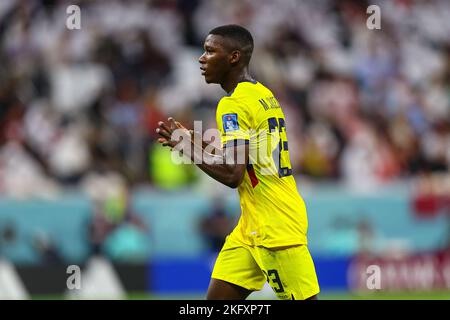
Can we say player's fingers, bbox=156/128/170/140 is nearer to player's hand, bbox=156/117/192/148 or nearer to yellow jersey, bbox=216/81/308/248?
player's hand, bbox=156/117/192/148

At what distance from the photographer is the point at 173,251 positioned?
44.8ft

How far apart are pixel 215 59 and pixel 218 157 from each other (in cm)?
78

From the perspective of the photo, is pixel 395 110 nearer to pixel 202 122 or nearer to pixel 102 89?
A: pixel 202 122

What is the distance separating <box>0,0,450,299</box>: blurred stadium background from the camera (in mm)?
13500

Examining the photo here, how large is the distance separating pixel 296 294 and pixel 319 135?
28.4 feet

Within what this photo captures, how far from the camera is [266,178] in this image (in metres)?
7.17

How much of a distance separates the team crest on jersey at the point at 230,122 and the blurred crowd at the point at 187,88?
23.1ft

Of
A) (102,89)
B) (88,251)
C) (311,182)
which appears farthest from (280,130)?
(102,89)

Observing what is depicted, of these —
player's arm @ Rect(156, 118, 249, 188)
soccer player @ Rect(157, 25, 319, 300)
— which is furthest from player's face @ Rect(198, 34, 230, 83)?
player's arm @ Rect(156, 118, 249, 188)

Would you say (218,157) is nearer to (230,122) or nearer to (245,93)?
(230,122)

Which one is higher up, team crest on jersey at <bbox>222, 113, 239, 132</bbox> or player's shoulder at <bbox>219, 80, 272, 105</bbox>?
player's shoulder at <bbox>219, 80, 272, 105</bbox>

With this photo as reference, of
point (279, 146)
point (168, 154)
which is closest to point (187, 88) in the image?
point (168, 154)

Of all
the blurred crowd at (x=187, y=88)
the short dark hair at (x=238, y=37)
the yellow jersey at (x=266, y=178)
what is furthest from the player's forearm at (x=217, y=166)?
the blurred crowd at (x=187, y=88)

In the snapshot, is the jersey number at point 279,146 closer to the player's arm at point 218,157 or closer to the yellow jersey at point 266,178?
the yellow jersey at point 266,178
